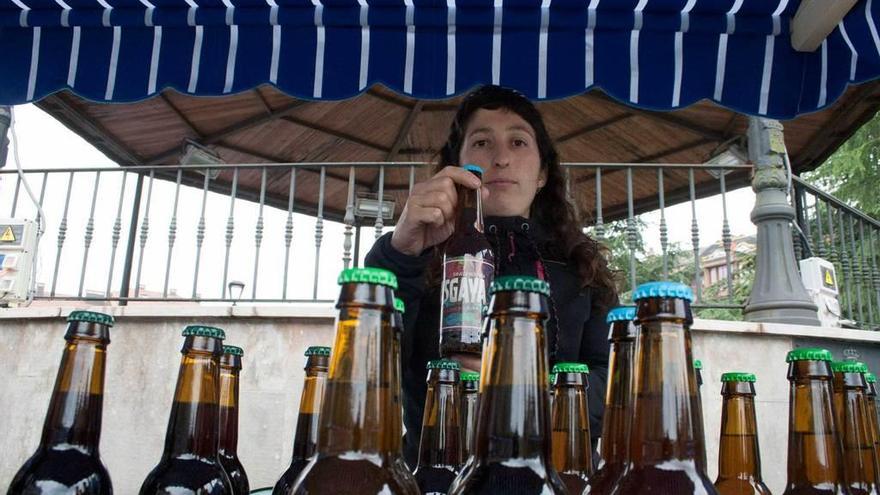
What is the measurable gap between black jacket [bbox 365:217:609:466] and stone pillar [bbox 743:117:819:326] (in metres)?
2.62

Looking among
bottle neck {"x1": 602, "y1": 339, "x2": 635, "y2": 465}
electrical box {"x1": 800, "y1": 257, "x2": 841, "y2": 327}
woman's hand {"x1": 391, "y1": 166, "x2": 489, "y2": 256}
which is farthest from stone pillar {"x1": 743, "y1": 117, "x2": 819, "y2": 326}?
bottle neck {"x1": 602, "y1": 339, "x2": 635, "y2": 465}

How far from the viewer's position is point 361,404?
0.71m

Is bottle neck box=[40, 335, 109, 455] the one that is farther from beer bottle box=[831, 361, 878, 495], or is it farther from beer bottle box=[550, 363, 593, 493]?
beer bottle box=[831, 361, 878, 495]

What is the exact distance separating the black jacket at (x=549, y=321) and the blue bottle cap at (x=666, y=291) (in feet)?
2.51

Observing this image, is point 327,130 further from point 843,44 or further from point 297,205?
point 843,44

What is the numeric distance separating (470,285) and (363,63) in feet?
4.29

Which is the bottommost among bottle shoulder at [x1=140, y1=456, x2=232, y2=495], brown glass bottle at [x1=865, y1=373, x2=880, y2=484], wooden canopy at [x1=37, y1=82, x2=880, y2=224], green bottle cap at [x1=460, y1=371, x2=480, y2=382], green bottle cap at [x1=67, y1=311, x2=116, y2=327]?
bottle shoulder at [x1=140, y1=456, x2=232, y2=495]

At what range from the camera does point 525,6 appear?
79.6 inches

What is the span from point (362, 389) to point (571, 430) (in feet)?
1.48

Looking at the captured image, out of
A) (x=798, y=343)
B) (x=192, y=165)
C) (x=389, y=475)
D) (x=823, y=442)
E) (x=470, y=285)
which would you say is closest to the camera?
(x=389, y=475)

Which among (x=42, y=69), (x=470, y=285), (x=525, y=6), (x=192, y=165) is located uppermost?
(x=192, y=165)

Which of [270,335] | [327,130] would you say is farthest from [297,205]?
[270,335]

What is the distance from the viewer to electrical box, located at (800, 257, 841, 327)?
423 centimetres

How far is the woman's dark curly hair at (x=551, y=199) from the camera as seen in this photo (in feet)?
6.47
